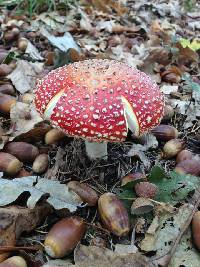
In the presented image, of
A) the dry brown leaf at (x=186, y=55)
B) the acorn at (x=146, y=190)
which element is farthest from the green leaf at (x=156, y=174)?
the dry brown leaf at (x=186, y=55)

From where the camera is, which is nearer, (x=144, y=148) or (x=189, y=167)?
(x=189, y=167)

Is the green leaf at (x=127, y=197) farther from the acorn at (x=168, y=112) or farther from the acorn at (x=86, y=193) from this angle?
the acorn at (x=168, y=112)

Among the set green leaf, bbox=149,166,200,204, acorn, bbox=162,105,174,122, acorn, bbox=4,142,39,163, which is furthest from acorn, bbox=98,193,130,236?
acorn, bbox=162,105,174,122

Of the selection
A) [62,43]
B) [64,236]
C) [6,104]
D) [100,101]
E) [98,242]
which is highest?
[100,101]

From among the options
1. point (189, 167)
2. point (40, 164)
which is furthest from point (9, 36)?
point (189, 167)

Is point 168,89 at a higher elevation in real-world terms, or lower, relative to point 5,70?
lower

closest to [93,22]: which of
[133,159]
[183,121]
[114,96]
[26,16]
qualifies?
[26,16]

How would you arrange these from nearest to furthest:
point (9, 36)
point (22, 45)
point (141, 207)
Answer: point (141, 207) → point (22, 45) → point (9, 36)

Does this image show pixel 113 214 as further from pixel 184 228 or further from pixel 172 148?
pixel 172 148
